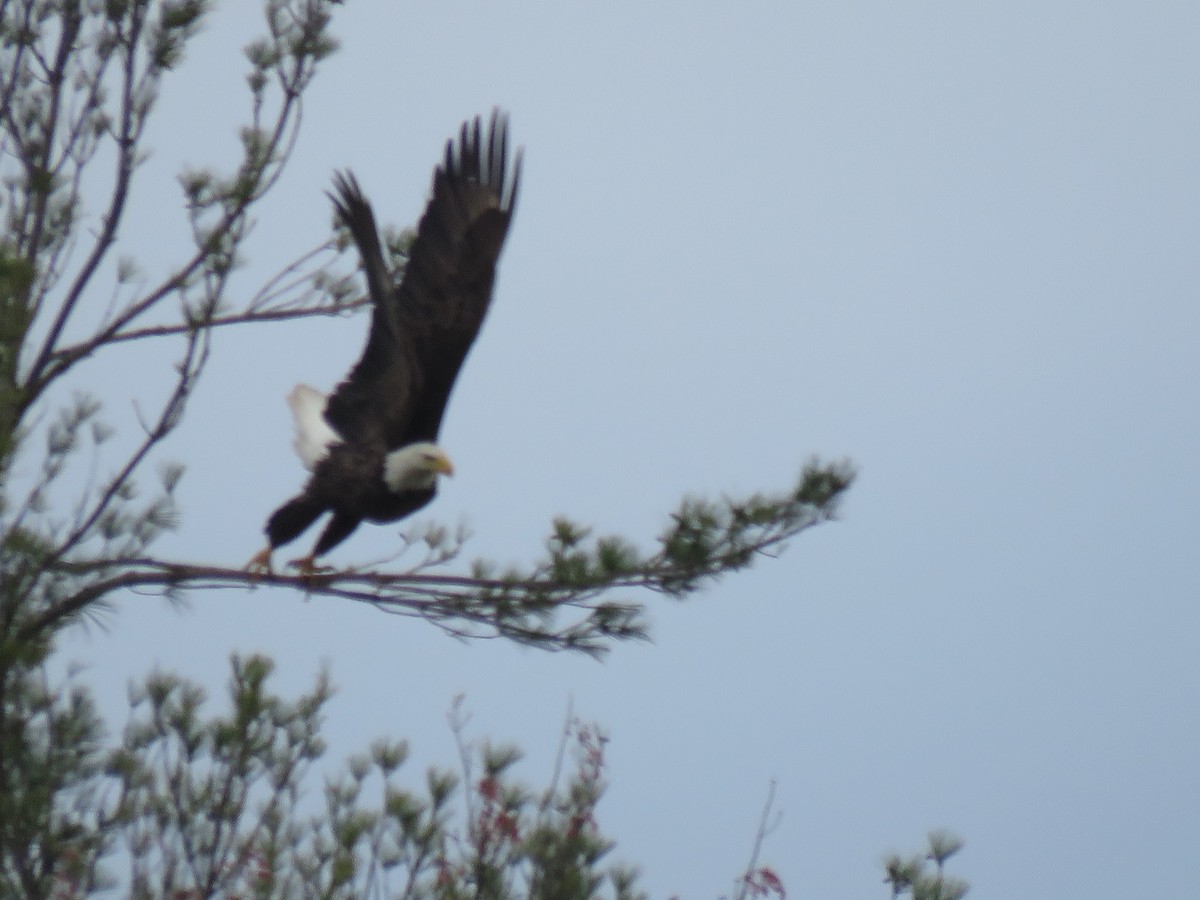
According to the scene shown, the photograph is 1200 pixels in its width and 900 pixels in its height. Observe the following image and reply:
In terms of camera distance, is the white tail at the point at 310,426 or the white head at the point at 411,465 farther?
the white tail at the point at 310,426

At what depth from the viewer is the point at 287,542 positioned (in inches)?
177

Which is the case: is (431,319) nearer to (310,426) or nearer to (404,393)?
(404,393)

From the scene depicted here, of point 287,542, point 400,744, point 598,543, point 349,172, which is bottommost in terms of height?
point 400,744

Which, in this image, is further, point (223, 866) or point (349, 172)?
point (349, 172)

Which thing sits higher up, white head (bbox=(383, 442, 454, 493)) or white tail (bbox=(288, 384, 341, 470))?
white tail (bbox=(288, 384, 341, 470))

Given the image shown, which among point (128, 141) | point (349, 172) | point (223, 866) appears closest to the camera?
point (223, 866)

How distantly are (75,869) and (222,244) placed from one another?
1551mm

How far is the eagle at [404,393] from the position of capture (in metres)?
4.42

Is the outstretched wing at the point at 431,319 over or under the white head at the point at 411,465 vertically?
over

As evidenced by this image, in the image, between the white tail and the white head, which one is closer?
the white head

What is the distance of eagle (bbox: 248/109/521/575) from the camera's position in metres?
4.42

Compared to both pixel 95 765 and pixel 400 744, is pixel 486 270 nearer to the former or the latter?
pixel 400 744

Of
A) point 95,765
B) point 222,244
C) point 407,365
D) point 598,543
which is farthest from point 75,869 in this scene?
point 407,365

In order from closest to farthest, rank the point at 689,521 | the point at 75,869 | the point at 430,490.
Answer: the point at 75,869
the point at 689,521
the point at 430,490
